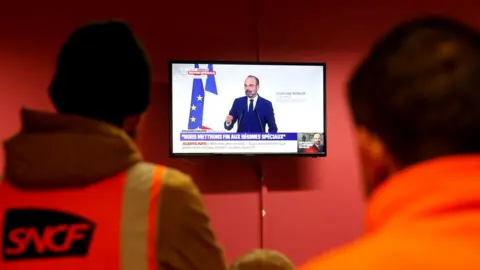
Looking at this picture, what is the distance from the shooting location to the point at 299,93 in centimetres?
356

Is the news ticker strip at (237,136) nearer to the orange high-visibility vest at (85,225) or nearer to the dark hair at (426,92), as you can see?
the orange high-visibility vest at (85,225)

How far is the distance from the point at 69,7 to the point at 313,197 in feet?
5.86

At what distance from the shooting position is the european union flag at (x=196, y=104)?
3473 mm

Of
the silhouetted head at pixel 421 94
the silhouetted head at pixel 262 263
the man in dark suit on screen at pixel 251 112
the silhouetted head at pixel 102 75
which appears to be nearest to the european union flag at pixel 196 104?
the man in dark suit on screen at pixel 251 112

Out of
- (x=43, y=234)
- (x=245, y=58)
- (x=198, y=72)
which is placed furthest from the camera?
(x=245, y=58)

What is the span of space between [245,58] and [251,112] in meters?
0.35

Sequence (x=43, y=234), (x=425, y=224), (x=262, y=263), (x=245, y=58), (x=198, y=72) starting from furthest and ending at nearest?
1. (x=245, y=58)
2. (x=198, y=72)
3. (x=262, y=263)
4. (x=43, y=234)
5. (x=425, y=224)

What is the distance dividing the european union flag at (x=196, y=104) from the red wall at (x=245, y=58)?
0.66 ft

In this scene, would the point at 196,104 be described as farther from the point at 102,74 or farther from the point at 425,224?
the point at 425,224

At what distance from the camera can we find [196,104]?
348 cm

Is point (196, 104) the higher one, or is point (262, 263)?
point (196, 104)

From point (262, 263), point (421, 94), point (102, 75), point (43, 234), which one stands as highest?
point (102, 75)

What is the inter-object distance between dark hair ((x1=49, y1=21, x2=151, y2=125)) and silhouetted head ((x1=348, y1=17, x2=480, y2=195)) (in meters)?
0.64

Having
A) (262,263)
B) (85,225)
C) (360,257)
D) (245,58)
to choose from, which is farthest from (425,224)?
(245,58)
